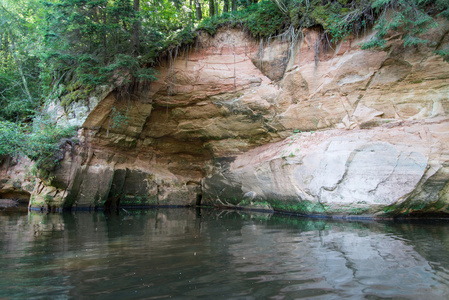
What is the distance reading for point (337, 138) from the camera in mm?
11055

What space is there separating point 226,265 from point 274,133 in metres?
9.80

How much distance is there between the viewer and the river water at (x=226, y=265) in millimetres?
3186

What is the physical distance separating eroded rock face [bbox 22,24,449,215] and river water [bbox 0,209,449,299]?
3167 mm

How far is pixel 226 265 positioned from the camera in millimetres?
4207

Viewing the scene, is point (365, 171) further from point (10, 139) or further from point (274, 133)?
point (10, 139)

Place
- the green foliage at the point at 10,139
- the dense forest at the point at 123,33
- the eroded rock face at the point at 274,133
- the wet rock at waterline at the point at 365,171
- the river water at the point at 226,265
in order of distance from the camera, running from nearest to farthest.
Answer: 1. the river water at the point at 226,265
2. the wet rock at waterline at the point at 365,171
3. the eroded rock face at the point at 274,133
4. the dense forest at the point at 123,33
5. the green foliage at the point at 10,139

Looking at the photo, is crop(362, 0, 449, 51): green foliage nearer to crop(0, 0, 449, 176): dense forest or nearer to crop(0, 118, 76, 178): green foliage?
crop(0, 0, 449, 176): dense forest

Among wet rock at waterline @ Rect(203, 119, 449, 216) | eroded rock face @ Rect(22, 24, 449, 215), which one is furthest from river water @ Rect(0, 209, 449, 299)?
eroded rock face @ Rect(22, 24, 449, 215)

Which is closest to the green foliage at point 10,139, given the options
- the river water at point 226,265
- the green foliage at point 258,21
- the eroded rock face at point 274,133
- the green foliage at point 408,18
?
the eroded rock face at point 274,133

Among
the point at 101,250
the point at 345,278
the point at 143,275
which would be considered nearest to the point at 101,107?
A: the point at 101,250

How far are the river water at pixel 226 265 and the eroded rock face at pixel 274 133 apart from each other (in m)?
3.17

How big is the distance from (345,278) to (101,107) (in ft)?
41.5

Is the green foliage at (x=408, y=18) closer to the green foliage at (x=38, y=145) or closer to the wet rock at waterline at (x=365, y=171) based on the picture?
the wet rock at waterline at (x=365, y=171)

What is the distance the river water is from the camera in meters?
3.19
